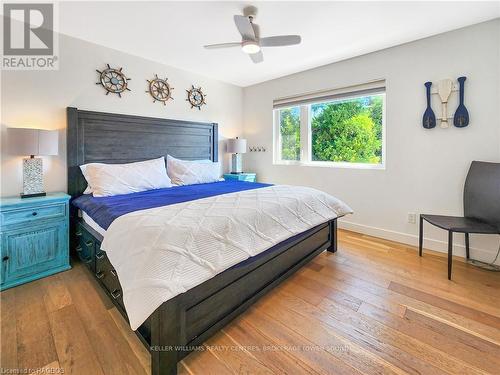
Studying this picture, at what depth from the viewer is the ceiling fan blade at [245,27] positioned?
1947 mm

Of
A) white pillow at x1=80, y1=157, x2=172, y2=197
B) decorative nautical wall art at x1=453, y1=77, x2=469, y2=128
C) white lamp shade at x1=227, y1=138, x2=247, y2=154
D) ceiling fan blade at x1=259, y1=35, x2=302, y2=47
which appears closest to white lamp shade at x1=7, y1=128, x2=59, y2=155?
white pillow at x1=80, y1=157, x2=172, y2=197

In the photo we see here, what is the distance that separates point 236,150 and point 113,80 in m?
2.12

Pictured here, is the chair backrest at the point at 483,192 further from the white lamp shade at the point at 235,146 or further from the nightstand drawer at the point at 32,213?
the nightstand drawer at the point at 32,213

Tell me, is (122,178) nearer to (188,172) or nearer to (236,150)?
(188,172)

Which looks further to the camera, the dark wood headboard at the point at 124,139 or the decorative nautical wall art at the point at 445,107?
the dark wood headboard at the point at 124,139

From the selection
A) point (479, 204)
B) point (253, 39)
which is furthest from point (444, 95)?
point (253, 39)

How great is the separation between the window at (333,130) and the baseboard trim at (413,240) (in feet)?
2.95

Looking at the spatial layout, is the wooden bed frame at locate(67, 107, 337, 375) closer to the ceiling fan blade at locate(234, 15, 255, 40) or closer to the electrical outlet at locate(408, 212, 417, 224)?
the electrical outlet at locate(408, 212, 417, 224)

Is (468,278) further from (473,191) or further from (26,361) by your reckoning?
(26,361)

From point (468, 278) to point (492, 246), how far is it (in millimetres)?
595

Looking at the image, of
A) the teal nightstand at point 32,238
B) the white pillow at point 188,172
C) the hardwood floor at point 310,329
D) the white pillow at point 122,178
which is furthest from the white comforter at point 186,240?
the white pillow at point 188,172

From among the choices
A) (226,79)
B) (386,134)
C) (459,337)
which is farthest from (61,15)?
(459,337)

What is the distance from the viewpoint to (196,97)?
400 centimetres

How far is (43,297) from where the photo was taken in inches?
77.7
